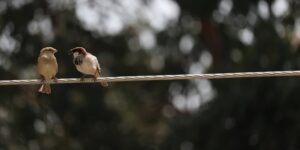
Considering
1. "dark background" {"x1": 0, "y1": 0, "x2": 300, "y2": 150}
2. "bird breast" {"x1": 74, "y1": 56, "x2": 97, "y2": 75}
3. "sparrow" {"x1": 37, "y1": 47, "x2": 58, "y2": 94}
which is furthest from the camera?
"dark background" {"x1": 0, "y1": 0, "x2": 300, "y2": 150}

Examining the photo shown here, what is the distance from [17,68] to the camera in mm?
25594

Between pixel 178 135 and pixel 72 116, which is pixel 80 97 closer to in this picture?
pixel 72 116

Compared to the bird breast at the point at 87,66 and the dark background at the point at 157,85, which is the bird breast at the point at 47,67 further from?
the dark background at the point at 157,85

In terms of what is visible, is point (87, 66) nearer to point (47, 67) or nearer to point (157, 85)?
point (47, 67)

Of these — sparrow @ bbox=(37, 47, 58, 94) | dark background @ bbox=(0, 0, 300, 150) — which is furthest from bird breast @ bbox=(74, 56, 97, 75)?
dark background @ bbox=(0, 0, 300, 150)

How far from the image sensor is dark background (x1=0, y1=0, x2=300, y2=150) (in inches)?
822

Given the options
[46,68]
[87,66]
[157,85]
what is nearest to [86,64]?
[87,66]

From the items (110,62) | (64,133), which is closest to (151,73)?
(110,62)

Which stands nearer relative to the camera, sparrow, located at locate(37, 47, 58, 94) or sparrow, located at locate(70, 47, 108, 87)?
sparrow, located at locate(70, 47, 108, 87)

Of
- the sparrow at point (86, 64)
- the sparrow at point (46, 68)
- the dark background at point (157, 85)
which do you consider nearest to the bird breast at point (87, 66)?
the sparrow at point (86, 64)

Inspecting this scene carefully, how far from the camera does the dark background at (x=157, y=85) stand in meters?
20.9

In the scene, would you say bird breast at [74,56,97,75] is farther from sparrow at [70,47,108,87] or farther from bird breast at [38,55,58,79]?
bird breast at [38,55,58,79]

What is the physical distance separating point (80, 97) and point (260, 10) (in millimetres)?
5387

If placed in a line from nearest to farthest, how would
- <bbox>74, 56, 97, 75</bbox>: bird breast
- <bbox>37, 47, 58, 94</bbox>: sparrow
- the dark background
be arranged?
<bbox>74, 56, 97, 75</bbox>: bird breast < <bbox>37, 47, 58, 94</bbox>: sparrow < the dark background
